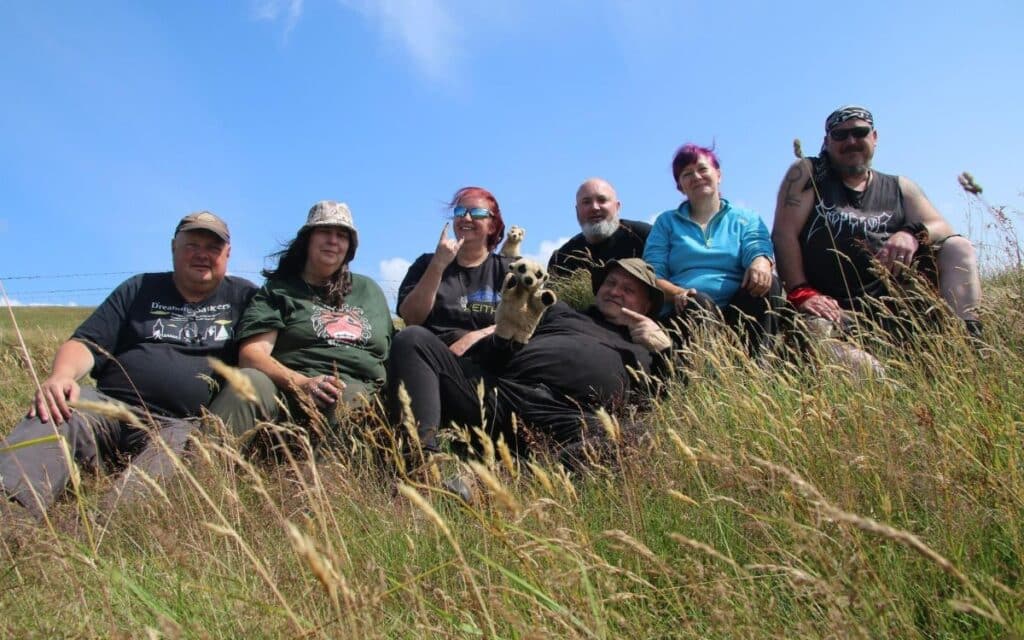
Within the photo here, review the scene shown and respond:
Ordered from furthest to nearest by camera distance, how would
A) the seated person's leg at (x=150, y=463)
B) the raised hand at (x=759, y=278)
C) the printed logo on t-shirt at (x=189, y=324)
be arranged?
the raised hand at (x=759, y=278) < the printed logo on t-shirt at (x=189, y=324) < the seated person's leg at (x=150, y=463)

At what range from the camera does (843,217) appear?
421 cm

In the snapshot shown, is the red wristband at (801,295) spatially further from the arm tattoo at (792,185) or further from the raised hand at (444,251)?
the raised hand at (444,251)

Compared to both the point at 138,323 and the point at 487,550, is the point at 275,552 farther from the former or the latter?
the point at 138,323

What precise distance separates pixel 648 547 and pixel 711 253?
9.94 ft

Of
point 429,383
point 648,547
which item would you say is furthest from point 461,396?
point 648,547

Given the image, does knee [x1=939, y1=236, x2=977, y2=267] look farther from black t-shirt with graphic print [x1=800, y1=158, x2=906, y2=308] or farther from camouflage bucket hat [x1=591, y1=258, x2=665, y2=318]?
camouflage bucket hat [x1=591, y1=258, x2=665, y2=318]

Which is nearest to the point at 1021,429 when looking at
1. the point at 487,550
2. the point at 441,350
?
the point at 487,550

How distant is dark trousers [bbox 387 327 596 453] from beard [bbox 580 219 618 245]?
2.44 m

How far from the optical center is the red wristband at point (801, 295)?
159 inches

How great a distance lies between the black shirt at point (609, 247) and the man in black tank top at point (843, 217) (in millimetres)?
1305

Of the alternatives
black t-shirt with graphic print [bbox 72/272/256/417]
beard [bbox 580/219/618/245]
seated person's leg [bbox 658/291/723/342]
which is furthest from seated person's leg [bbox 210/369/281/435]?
beard [bbox 580/219/618/245]

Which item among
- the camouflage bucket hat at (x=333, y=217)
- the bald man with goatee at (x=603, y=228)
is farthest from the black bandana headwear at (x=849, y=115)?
the camouflage bucket hat at (x=333, y=217)

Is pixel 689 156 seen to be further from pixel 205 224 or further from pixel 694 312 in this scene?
pixel 205 224

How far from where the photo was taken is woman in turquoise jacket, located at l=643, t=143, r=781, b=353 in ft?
13.2
